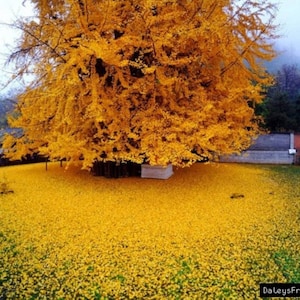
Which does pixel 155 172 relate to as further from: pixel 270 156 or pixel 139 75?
pixel 270 156

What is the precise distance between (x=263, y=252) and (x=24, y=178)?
20.9 ft

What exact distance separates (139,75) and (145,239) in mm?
4437

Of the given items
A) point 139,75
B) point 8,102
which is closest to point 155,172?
point 139,75

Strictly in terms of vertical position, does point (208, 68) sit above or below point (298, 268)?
above

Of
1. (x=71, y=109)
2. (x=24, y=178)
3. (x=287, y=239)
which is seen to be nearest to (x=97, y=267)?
(x=287, y=239)

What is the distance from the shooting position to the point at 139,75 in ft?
25.6

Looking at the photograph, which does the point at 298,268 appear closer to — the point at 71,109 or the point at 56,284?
the point at 56,284

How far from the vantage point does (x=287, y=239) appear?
464 centimetres

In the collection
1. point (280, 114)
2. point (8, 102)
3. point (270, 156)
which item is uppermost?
point (8, 102)

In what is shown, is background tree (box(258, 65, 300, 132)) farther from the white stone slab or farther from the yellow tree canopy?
the white stone slab

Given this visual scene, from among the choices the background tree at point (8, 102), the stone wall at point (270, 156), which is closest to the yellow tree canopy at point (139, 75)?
the background tree at point (8, 102)

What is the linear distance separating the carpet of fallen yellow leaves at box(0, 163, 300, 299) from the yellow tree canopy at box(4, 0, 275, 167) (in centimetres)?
88

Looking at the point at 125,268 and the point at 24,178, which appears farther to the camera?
the point at 24,178

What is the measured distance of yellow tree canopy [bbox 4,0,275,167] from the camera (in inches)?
259
